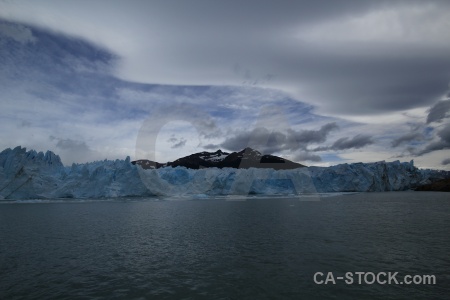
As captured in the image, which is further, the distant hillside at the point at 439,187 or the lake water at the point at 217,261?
the distant hillside at the point at 439,187

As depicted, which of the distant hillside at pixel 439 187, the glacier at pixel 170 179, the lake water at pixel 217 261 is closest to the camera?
the lake water at pixel 217 261

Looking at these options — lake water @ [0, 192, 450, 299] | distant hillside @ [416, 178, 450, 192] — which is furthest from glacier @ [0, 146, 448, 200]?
lake water @ [0, 192, 450, 299]

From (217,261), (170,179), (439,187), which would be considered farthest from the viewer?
(439,187)

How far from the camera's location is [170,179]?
72688 mm

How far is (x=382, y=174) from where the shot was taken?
90.8 m

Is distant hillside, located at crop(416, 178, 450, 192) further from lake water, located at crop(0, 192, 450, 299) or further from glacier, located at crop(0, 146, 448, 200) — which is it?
lake water, located at crop(0, 192, 450, 299)

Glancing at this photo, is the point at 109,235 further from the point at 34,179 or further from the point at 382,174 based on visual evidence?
the point at 382,174

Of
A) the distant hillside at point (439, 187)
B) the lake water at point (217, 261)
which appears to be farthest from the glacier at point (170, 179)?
the lake water at point (217, 261)

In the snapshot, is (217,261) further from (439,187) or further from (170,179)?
(439,187)

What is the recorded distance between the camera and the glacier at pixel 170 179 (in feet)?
167

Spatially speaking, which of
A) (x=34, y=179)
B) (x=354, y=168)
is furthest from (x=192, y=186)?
(x=354, y=168)

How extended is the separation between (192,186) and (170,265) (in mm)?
57597

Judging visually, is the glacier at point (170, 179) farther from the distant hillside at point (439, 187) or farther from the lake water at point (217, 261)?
the lake water at point (217, 261)

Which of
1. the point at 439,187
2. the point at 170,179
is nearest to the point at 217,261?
the point at 170,179
